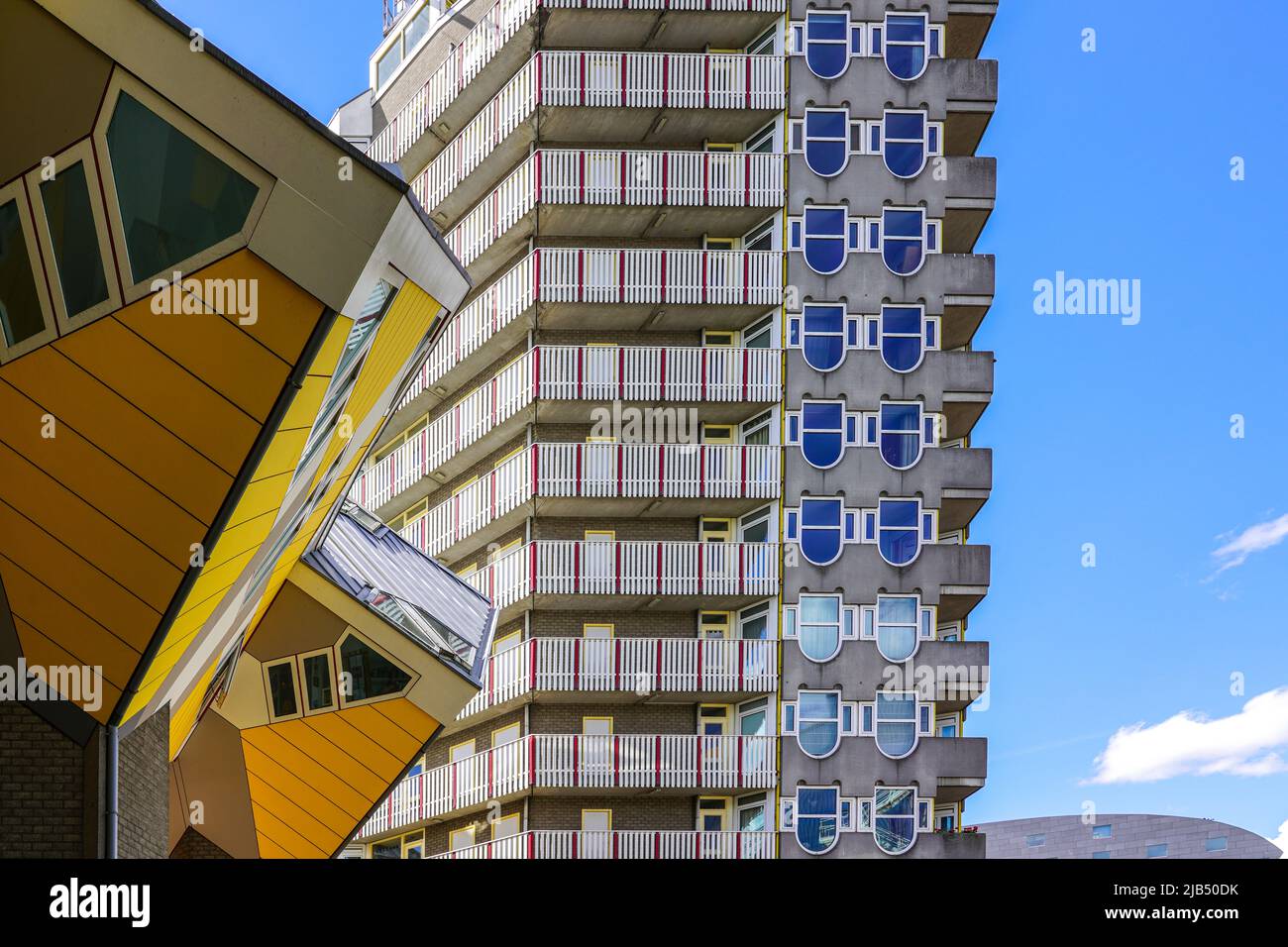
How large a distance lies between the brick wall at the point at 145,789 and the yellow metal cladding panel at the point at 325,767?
4.82 meters

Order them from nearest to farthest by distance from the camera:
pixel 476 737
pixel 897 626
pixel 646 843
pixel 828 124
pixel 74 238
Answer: pixel 74 238, pixel 646 843, pixel 897 626, pixel 828 124, pixel 476 737

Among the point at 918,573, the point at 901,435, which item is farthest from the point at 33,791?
A: the point at 901,435

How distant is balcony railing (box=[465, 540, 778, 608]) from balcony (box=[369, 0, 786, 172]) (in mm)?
13668

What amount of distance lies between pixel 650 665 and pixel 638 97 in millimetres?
14623

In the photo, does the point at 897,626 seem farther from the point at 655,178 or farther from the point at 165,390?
the point at 165,390

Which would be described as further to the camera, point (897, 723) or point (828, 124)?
point (828, 124)

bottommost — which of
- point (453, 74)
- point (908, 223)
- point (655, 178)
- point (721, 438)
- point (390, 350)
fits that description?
point (390, 350)

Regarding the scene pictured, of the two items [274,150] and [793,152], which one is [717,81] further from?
[274,150]

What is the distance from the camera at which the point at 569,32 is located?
1677 inches

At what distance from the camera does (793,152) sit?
42062mm

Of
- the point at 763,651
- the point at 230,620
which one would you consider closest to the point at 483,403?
the point at 763,651

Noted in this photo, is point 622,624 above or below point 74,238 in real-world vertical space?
above

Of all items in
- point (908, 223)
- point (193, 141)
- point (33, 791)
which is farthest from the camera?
point (908, 223)
